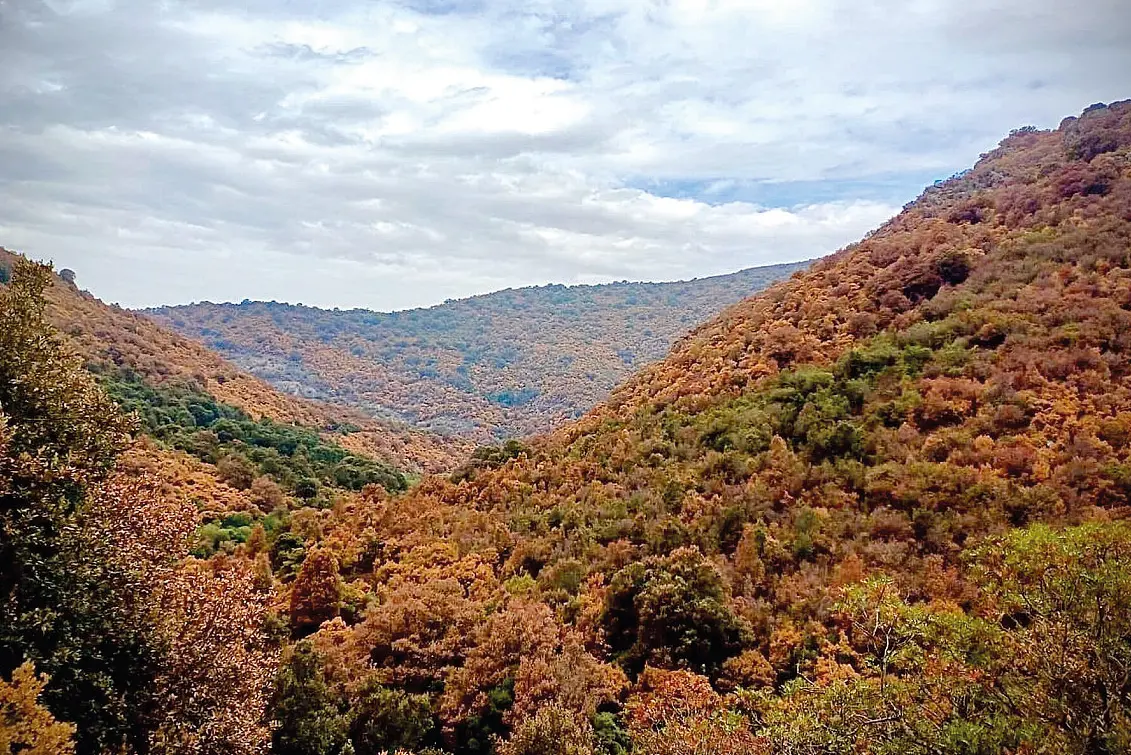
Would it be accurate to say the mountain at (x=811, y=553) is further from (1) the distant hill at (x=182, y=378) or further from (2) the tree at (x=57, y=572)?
(1) the distant hill at (x=182, y=378)

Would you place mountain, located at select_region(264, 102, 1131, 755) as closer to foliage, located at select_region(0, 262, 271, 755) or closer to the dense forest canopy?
the dense forest canopy

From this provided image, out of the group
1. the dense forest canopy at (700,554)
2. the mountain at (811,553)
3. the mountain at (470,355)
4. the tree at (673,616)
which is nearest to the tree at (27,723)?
the dense forest canopy at (700,554)

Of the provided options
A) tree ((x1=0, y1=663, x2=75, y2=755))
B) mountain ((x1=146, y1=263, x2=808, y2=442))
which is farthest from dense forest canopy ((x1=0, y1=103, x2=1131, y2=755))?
mountain ((x1=146, y1=263, x2=808, y2=442))

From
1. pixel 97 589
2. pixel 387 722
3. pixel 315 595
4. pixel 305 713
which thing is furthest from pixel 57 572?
pixel 315 595

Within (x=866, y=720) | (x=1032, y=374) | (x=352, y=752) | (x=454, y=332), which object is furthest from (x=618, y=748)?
(x=454, y=332)

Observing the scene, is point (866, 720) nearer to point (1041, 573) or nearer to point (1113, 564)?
point (1041, 573)

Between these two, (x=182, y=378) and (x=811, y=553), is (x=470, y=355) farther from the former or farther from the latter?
(x=811, y=553)
